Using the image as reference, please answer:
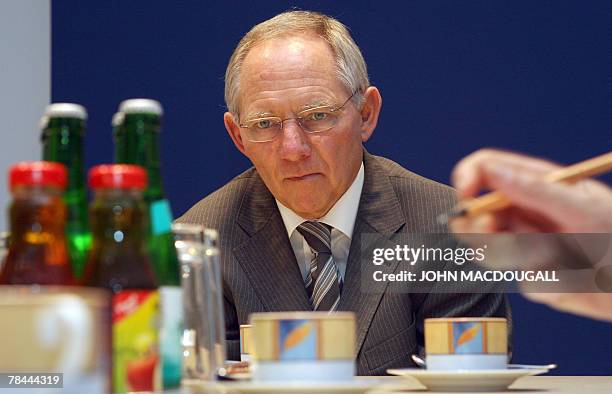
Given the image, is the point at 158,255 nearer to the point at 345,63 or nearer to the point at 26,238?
the point at 26,238

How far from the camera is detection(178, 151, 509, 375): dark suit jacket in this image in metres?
1.92

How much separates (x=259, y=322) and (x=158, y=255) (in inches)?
4.2

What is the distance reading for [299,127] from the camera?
6.73 feet

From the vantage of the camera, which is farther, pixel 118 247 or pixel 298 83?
pixel 298 83

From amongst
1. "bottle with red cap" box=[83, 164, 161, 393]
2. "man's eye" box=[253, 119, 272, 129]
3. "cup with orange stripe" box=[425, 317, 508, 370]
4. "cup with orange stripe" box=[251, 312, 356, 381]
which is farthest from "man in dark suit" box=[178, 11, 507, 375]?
"bottle with red cap" box=[83, 164, 161, 393]

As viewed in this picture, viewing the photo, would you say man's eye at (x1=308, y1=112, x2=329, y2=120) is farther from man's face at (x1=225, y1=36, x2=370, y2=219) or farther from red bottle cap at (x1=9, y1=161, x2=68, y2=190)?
red bottle cap at (x1=9, y1=161, x2=68, y2=190)

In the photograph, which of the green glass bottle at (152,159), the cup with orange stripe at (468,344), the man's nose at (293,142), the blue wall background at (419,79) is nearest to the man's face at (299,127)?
the man's nose at (293,142)

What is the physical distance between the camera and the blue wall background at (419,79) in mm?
2842

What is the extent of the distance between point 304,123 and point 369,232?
28 centimetres

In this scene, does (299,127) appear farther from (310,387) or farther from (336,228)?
(310,387)

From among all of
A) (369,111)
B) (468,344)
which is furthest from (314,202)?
(468,344)

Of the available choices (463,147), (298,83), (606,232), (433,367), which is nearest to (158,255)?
(433,367)

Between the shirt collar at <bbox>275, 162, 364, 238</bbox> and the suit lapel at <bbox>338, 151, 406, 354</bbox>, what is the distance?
1.1 inches

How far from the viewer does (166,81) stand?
3.07 metres
